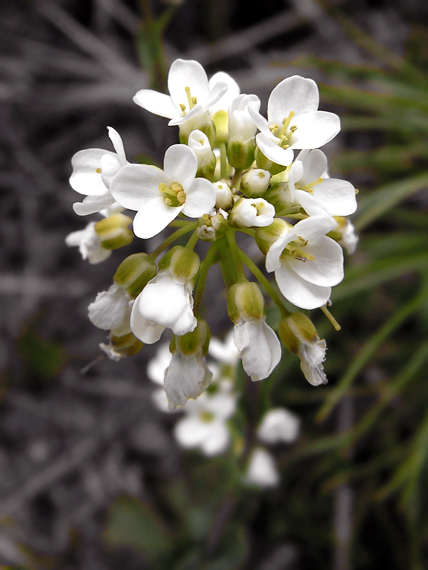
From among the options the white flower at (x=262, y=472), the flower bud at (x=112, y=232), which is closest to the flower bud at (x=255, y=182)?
the flower bud at (x=112, y=232)

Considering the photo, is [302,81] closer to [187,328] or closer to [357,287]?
[187,328]

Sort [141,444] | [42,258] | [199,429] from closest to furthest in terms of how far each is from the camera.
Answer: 1. [199,429]
2. [141,444]
3. [42,258]

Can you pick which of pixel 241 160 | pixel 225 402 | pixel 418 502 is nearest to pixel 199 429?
pixel 225 402

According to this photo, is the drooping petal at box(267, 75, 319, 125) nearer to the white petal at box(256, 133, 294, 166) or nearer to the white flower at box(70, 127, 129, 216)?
the white petal at box(256, 133, 294, 166)

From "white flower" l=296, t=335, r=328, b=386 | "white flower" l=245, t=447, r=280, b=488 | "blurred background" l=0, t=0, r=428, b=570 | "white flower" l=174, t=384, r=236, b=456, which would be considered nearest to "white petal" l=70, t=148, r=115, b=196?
"white flower" l=296, t=335, r=328, b=386

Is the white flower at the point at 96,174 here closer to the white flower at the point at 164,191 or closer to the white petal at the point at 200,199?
the white flower at the point at 164,191

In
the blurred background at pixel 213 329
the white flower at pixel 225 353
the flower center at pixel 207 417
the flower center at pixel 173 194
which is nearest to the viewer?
the flower center at pixel 173 194
